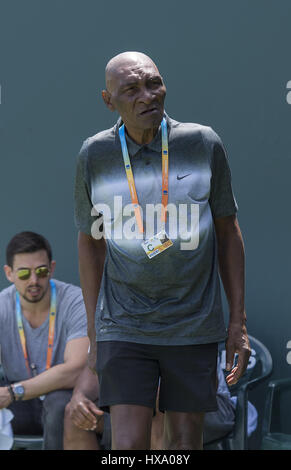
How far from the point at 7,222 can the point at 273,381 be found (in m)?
2.12

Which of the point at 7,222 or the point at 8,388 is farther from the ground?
the point at 7,222

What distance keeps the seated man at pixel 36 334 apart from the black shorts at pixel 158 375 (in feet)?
5.41

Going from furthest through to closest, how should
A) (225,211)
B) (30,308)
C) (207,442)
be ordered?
(30,308)
(207,442)
(225,211)

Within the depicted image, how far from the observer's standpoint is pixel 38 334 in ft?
17.8

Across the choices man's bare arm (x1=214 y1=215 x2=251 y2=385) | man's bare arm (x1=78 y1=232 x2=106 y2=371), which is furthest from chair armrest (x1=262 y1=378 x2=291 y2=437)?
man's bare arm (x1=78 y1=232 x2=106 y2=371)

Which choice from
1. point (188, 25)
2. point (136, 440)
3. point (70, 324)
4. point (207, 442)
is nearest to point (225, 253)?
point (136, 440)

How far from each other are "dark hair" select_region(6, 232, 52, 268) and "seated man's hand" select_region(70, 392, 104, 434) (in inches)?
40.8

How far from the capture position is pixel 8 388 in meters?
5.11

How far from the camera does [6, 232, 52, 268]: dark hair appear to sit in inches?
211

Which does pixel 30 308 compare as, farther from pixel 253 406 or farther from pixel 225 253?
pixel 225 253

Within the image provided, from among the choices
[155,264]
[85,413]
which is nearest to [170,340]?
[155,264]

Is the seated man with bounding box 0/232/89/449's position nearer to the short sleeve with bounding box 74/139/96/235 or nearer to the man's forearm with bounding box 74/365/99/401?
the man's forearm with bounding box 74/365/99/401

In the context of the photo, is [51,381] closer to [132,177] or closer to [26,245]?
[26,245]

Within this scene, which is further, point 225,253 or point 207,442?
point 207,442
